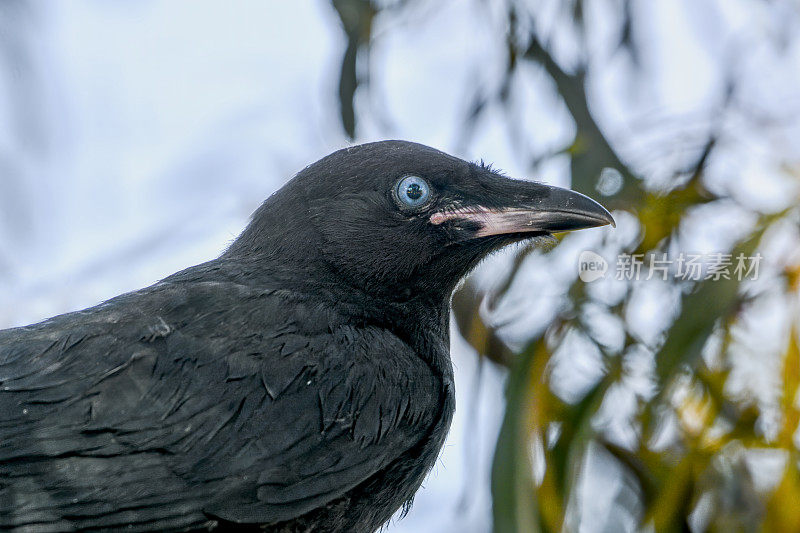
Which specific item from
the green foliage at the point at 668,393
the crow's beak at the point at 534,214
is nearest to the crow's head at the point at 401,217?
the crow's beak at the point at 534,214

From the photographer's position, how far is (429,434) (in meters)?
2.92

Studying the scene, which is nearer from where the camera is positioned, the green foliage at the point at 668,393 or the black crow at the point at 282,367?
the black crow at the point at 282,367

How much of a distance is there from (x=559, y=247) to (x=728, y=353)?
790 mm

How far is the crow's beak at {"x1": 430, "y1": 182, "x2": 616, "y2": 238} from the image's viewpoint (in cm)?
308

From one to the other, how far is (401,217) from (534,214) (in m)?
0.36

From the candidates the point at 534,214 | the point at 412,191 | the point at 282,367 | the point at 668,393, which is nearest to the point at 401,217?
the point at 412,191

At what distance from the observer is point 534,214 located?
311cm

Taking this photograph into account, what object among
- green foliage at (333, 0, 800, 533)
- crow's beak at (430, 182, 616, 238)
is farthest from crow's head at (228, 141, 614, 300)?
green foliage at (333, 0, 800, 533)

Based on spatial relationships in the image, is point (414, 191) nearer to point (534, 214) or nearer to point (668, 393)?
point (534, 214)

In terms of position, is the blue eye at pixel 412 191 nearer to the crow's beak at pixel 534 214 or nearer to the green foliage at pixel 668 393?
the crow's beak at pixel 534 214

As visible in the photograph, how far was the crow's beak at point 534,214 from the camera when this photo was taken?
10.1 feet

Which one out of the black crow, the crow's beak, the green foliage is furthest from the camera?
the green foliage

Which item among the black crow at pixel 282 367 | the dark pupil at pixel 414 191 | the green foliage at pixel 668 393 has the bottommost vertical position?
the green foliage at pixel 668 393

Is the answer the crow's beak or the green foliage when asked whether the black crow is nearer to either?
the crow's beak
